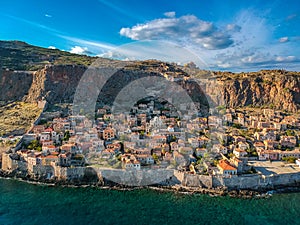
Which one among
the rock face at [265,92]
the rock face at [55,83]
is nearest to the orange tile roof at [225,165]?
the rock face at [55,83]

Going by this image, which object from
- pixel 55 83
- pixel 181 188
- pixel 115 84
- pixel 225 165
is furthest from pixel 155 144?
pixel 55 83

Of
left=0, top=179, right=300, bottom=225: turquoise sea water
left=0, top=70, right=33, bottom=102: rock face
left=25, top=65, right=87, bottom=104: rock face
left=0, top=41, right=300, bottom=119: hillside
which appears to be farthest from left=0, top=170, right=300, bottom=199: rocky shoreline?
left=0, top=70, right=33, bottom=102: rock face

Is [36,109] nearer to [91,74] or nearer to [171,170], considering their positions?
[91,74]

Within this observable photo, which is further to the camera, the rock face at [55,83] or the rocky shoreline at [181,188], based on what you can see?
the rock face at [55,83]

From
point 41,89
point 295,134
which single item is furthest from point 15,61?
point 295,134

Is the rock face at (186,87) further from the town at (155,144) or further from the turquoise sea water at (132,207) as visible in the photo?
the turquoise sea water at (132,207)

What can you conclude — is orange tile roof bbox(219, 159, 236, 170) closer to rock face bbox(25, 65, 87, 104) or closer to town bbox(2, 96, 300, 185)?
town bbox(2, 96, 300, 185)
